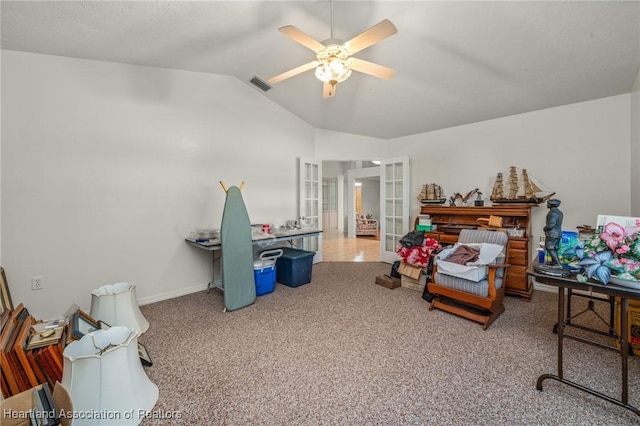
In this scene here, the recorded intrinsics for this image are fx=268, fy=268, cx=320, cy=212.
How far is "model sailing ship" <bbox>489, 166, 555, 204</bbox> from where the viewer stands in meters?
3.56

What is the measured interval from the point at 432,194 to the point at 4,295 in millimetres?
5326

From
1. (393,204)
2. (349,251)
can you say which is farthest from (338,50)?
(349,251)

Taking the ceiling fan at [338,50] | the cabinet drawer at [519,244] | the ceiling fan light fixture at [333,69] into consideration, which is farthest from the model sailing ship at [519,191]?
the ceiling fan light fixture at [333,69]

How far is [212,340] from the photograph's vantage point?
2.38 metres

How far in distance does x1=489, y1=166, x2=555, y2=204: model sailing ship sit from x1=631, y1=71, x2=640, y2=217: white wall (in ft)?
2.32

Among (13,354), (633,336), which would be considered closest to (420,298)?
(633,336)

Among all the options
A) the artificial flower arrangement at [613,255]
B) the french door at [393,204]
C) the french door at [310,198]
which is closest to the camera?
the artificial flower arrangement at [613,255]

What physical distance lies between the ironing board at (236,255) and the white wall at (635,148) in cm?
435

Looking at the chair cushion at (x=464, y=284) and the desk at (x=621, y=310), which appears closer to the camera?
the desk at (x=621, y=310)

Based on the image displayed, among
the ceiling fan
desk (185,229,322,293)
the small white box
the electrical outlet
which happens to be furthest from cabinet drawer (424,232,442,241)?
the electrical outlet

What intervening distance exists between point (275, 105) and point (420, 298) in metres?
3.67

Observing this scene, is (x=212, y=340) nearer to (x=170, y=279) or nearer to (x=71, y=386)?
(x=71, y=386)

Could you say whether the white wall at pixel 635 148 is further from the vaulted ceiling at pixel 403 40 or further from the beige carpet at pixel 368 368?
the beige carpet at pixel 368 368

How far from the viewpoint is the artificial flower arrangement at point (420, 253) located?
3567mm
